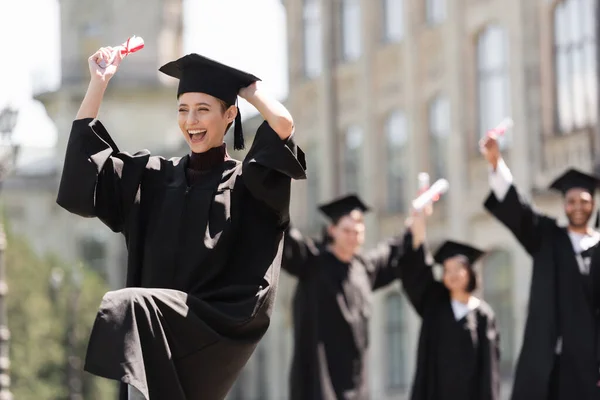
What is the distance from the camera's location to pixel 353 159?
38.8 meters

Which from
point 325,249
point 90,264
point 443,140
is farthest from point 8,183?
A: point 325,249

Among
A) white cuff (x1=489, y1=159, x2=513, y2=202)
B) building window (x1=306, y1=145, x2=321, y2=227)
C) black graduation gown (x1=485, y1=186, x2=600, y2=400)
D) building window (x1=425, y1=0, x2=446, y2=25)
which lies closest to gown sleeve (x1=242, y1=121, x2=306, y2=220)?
white cuff (x1=489, y1=159, x2=513, y2=202)

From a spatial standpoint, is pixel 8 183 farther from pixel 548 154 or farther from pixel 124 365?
pixel 124 365

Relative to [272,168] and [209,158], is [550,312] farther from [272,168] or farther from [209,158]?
[272,168]

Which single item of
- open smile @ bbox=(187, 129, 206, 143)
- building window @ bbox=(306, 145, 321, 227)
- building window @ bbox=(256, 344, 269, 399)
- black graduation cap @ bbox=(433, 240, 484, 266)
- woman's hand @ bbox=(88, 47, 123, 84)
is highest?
building window @ bbox=(306, 145, 321, 227)

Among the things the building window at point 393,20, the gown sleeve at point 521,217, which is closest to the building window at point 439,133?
the building window at point 393,20

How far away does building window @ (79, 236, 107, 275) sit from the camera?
5984cm

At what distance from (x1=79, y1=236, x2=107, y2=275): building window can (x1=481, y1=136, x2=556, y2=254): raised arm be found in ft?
155

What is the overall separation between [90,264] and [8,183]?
5534 millimetres

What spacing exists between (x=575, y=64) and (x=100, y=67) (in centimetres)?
2104

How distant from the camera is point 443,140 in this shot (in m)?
33.7

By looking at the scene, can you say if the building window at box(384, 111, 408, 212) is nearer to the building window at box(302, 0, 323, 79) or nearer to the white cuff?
the building window at box(302, 0, 323, 79)

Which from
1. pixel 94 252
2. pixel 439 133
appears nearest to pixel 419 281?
pixel 439 133

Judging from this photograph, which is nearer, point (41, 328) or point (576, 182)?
point (576, 182)
